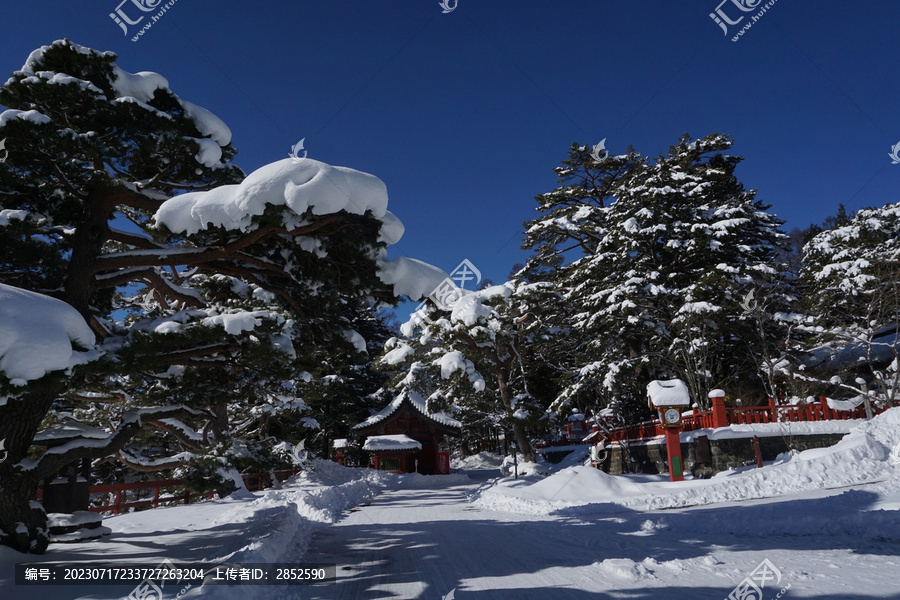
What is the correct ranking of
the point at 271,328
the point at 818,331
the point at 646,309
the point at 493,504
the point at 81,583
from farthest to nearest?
the point at 646,309 → the point at 818,331 → the point at 493,504 → the point at 271,328 → the point at 81,583

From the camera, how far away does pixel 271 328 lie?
773 centimetres

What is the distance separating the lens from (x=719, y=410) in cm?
1555

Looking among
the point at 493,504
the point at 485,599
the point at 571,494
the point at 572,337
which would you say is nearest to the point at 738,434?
the point at 571,494

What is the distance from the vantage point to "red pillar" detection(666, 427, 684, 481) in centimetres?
1431

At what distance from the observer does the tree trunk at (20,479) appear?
6.89 m

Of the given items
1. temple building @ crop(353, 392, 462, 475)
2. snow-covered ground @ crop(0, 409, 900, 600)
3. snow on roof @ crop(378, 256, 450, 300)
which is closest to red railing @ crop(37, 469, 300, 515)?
snow-covered ground @ crop(0, 409, 900, 600)

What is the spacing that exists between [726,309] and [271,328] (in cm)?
1759

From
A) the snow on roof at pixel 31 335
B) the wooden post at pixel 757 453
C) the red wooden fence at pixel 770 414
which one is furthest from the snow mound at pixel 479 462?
the snow on roof at pixel 31 335

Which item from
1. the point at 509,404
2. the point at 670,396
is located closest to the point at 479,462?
the point at 509,404

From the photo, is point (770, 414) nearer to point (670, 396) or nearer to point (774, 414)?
point (774, 414)

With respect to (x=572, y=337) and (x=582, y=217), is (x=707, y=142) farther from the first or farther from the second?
(x=572, y=337)

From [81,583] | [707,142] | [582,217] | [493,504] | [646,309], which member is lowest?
[493,504]

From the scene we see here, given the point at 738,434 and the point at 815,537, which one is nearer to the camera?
the point at 815,537

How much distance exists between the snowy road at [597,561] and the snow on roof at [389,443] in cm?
2168
